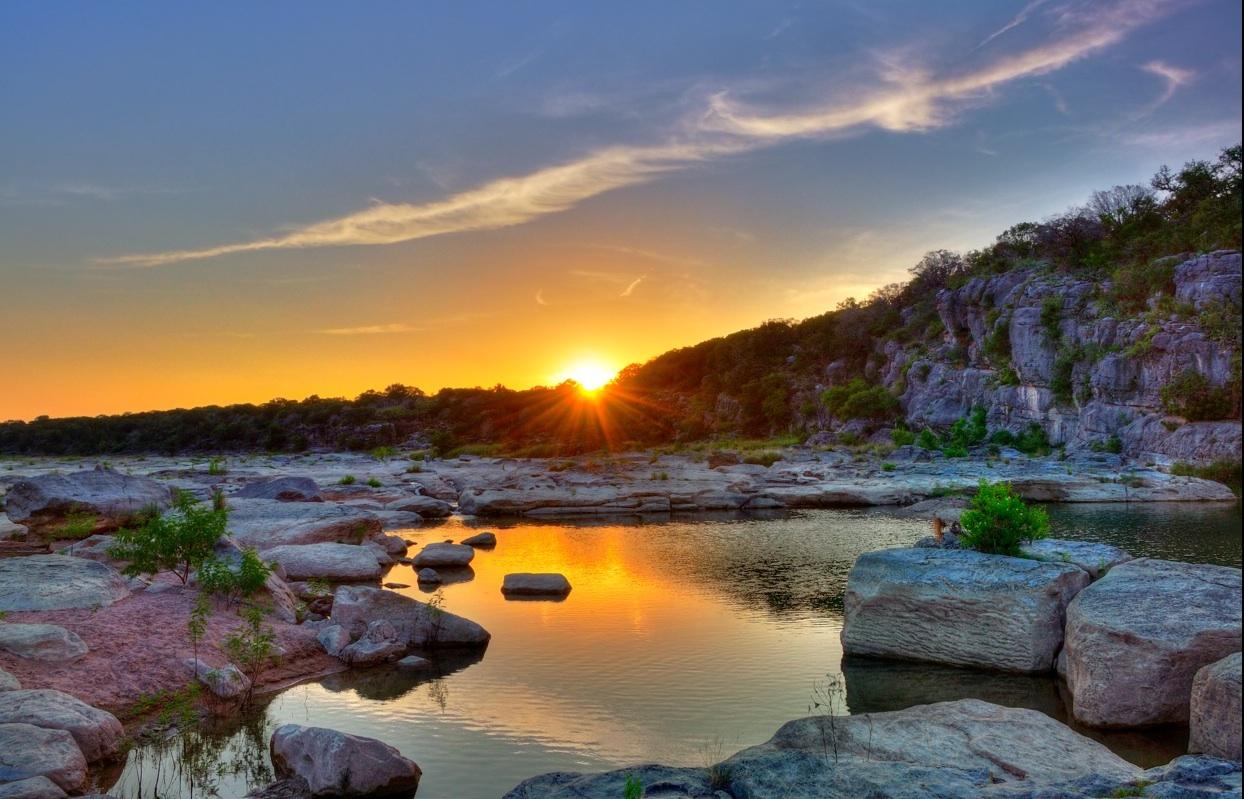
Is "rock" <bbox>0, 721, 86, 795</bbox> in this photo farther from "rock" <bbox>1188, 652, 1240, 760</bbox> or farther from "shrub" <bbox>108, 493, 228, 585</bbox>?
"rock" <bbox>1188, 652, 1240, 760</bbox>

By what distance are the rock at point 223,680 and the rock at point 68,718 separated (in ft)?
7.98

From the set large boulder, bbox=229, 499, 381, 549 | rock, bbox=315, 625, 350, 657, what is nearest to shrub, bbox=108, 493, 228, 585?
rock, bbox=315, 625, 350, 657

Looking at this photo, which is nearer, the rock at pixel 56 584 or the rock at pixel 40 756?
the rock at pixel 40 756

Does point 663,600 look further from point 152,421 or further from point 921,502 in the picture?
point 152,421

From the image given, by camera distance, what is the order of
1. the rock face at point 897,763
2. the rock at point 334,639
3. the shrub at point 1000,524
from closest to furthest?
the rock face at point 897,763 → the shrub at point 1000,524 → the rock at point 334,639

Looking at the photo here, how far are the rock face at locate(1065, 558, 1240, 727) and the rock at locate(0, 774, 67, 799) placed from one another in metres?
14.4

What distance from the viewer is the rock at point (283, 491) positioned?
135 ft

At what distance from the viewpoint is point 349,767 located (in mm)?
10906

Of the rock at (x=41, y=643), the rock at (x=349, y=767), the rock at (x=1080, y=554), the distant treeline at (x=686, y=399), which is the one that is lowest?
the rock at (x=349, y=767)

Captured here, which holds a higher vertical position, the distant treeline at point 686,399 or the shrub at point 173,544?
the distant treeline at point 686,399

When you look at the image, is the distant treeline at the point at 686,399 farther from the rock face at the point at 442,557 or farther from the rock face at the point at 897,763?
A: the rock face at the point at 897,763

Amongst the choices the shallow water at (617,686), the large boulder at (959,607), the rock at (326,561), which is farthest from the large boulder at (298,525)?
the large boulder at (959,607)

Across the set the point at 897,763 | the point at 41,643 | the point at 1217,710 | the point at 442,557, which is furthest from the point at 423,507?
the point at 1217,710

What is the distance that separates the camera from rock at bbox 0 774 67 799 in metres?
9.40
